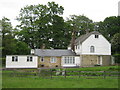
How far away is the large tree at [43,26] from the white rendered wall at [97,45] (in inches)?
622

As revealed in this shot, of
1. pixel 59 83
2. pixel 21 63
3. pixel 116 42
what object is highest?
pixel 116 42

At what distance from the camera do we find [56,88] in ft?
42.0

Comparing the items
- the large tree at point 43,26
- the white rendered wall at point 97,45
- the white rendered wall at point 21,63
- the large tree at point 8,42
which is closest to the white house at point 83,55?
the white rendered wall at point 97,45

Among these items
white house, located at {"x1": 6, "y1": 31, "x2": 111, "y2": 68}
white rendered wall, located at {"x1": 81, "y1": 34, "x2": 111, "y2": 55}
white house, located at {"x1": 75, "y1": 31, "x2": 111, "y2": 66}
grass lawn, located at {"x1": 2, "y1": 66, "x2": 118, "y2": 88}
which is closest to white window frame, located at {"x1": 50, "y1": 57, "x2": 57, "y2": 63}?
white house, located at {"x1": 6, "y1": 31, "x2": 111, "y2": 68}

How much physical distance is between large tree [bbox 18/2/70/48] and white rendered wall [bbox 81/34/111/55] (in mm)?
15790

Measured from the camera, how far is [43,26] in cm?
5069

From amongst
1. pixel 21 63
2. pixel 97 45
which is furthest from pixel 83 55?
pixel 21 63

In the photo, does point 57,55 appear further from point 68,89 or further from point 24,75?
point 68,89

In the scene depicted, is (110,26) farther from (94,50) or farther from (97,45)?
(94,50)

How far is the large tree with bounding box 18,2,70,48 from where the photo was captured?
5109cm

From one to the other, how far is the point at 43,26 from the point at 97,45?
19092 millimetres

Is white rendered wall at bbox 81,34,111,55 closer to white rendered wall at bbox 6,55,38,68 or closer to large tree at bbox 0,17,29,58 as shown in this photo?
white rendered wall at bbox 6,55,38,68

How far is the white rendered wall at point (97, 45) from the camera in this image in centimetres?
3772

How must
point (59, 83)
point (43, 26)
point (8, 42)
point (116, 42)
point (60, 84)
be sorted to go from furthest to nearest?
1. point (43, 26)
2. point (116, 42)
3. point (8, 42)
4. point (59, 83)
5. point (60, 84)
